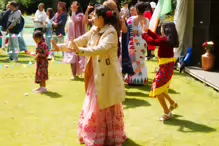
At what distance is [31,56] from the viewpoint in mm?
13977

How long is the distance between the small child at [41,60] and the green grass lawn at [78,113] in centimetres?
28

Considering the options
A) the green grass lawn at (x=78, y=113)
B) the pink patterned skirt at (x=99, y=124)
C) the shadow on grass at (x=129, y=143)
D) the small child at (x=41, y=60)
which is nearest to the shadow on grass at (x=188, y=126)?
the green grass lawn at (x=78, y=113)

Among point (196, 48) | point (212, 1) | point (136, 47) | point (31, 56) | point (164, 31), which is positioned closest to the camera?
point (164, 31)

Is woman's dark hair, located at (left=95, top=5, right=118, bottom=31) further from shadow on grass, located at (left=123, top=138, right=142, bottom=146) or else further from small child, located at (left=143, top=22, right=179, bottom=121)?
shadow on grass, located at (left=123, top=138, right=142, bottom=146)

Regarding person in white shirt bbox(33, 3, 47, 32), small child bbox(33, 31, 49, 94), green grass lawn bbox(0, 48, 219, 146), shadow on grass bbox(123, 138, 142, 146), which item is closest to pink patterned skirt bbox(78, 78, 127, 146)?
shadow on grass bbox(123, 138, 142, 146)

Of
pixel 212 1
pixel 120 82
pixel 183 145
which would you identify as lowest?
pixel 183 145

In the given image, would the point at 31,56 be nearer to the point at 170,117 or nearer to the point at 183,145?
the point at 170,117

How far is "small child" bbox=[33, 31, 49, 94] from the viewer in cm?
773

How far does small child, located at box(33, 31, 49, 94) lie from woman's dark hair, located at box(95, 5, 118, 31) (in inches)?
126

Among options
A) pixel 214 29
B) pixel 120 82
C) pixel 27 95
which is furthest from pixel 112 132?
pixel 214 29

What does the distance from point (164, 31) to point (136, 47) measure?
264 cm

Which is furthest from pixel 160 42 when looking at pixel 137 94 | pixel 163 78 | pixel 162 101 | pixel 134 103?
pixel 137 94

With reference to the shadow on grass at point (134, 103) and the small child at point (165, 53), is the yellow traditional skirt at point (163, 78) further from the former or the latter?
the shadow on grass at point (134, 103)

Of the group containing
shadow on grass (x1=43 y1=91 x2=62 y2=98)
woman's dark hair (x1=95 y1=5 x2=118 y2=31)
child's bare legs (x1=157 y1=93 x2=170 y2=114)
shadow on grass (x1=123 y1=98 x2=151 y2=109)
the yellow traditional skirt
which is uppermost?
woman's dark hair (x1=95 y1=5 x2=118 y2=31)
